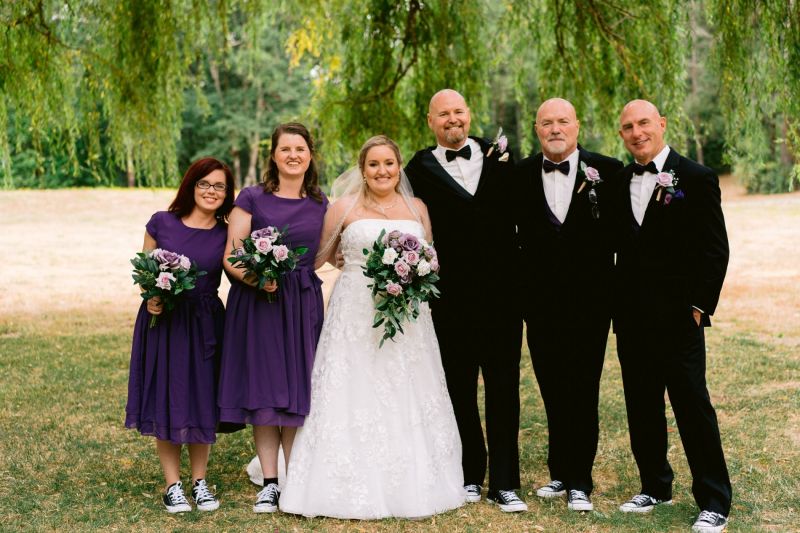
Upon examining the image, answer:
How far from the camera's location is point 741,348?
30.2ft

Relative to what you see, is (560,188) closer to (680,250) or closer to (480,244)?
(480,244)

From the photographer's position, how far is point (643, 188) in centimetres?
428

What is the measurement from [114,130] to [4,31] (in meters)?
1.21

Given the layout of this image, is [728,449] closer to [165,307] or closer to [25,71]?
[165,307]

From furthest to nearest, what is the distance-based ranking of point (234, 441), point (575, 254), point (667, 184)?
1. point (234, 441)
2. point (575, 254)
3. point (667, 184)

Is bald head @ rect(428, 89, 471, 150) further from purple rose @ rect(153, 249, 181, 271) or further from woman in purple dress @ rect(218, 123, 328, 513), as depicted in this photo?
purple rose @ rect(153, 249, 181, 271)

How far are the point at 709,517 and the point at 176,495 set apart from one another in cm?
270

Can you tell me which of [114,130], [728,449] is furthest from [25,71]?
[728,449]

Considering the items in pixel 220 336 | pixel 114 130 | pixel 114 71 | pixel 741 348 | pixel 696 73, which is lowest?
pixel 741 348

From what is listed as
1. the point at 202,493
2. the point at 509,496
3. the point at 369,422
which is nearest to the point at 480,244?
the point at 369,422

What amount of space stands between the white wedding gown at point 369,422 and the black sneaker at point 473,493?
8cm

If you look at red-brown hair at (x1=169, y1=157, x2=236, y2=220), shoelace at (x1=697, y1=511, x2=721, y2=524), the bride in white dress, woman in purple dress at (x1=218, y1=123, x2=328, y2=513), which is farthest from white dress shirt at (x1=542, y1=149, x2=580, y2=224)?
red-brown hair at (x1=169, y1=157, x2=236, y2=220)

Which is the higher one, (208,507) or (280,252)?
(280,252)

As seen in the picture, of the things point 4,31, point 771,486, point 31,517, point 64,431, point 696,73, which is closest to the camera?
point 31,517
